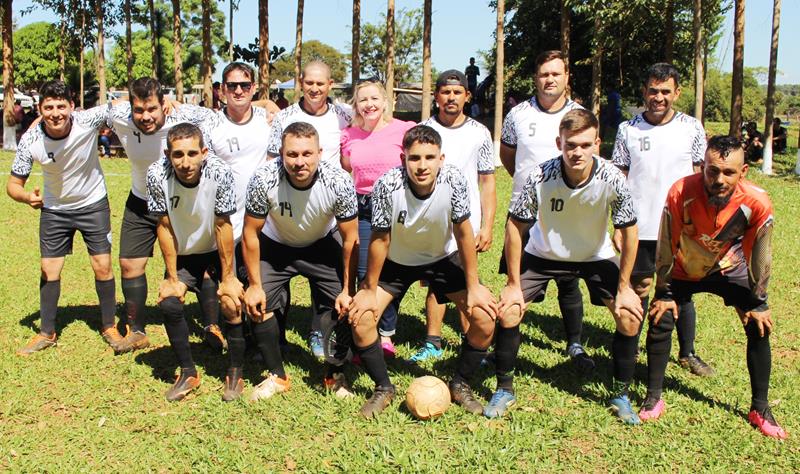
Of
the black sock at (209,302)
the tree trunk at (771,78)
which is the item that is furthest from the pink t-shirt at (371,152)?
the tree trunk at (771,78)

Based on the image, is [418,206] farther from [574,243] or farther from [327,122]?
[327,122]

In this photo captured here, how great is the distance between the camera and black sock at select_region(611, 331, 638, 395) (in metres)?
4.98

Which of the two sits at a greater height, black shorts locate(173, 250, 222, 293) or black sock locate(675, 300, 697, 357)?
black shorts locate(173, 250, 222, 293)

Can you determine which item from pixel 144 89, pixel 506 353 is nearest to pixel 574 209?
pixel 506 353

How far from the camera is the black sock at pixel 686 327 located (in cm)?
580

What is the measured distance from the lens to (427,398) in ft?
16.0

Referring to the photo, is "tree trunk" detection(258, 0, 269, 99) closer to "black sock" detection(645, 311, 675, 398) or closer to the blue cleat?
the blue cleat

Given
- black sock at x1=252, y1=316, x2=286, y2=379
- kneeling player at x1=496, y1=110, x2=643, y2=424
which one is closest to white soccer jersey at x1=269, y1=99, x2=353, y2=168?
black sock at x1=252, y1=316, x2=286, y2=379

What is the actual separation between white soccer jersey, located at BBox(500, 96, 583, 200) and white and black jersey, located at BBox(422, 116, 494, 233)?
9.8 inches

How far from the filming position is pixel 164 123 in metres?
6.15

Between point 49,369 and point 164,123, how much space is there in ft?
7.62

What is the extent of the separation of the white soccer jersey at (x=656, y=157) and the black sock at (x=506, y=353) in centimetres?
146

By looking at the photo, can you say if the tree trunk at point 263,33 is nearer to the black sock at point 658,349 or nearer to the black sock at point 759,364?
the black sock at point 658,349

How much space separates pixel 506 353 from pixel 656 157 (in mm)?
1955
